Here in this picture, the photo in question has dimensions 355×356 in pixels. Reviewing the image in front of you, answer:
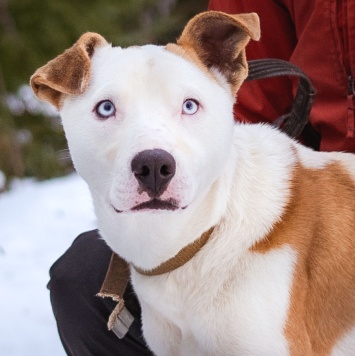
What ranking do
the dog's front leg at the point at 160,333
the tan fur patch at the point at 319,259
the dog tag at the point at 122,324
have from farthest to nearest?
the dog tag at the point at 122,324
the dog's front leg at the point at 160,333
the tan fur patch at the point at 319,259

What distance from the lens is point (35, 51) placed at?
5969 millimetres

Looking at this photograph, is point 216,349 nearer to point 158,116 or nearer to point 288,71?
point 158,116

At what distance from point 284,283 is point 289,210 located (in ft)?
0.65

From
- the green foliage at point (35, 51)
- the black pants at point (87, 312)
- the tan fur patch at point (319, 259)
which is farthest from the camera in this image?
the green foliage at point (35, 51)

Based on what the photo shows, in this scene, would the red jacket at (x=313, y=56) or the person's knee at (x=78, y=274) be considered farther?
the person's knee at (x=78, y=274)

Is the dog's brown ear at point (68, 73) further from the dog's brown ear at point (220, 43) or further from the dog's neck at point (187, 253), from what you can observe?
the dog's neck at point (187, 253)

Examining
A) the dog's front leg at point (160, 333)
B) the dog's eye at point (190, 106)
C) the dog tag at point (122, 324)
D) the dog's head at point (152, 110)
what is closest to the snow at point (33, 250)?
the dog tag at point (122, 324)

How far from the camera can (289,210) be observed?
1.72 m

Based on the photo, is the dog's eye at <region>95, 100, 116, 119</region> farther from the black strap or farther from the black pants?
the black pants

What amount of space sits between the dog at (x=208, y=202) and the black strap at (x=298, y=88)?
0.19 metres

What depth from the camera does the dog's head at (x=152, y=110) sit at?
150 cm

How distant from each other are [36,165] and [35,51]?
109 cm

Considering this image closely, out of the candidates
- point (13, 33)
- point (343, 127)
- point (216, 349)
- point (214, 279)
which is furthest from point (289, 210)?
point (13, 33)

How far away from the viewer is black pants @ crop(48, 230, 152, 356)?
214cm
